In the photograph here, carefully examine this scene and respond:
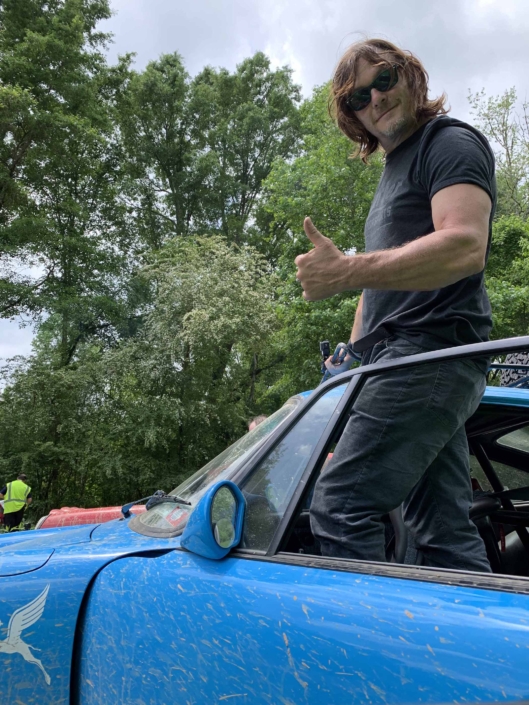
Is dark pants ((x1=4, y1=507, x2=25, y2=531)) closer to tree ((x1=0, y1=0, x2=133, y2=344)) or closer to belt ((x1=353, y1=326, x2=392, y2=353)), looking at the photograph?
tree ((x1=0, y1=0, x2=133, y2=344))

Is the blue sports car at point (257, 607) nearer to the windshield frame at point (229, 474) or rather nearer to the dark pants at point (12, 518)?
the windshield frame at point (229, 474)

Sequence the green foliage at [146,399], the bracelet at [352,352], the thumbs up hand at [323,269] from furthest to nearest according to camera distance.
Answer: the green foliage at [146,399], the bracelet at [352,352], the thumbs up hand at [323,269]

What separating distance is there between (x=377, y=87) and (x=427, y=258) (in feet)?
2.40

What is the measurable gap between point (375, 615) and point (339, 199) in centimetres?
1638

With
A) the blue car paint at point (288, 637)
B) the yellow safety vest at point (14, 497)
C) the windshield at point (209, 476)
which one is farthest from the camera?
the yellow safety vest at point (14, 497)

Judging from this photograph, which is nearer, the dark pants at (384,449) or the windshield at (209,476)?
the dark pants at (384,449)

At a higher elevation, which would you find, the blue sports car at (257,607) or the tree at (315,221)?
the tree at (315,221)

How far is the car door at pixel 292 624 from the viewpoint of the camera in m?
0.93

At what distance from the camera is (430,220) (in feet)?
5.62

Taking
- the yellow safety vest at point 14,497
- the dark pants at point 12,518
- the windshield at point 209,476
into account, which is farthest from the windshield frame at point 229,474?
the dark pants at point 12,518

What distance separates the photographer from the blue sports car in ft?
3.14

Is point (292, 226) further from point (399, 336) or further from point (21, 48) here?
point (399, 336)

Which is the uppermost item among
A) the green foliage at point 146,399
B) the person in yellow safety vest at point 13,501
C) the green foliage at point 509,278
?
the green foliage at point 509,278

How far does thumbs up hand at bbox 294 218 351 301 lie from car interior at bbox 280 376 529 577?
2.92 feet
